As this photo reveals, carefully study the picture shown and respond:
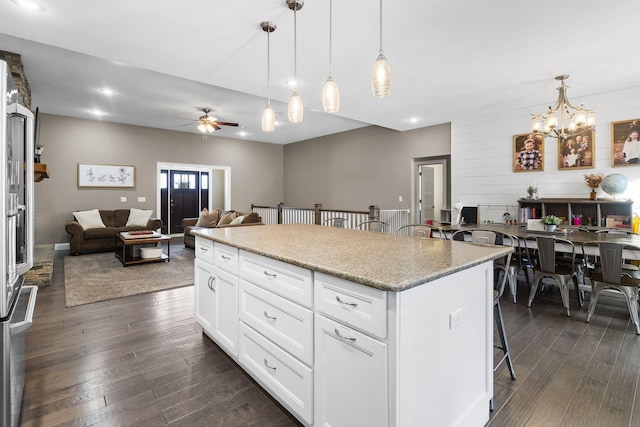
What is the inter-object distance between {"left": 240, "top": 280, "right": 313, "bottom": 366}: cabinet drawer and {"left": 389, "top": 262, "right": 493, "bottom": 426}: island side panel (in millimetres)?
482

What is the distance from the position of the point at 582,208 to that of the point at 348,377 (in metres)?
5.40

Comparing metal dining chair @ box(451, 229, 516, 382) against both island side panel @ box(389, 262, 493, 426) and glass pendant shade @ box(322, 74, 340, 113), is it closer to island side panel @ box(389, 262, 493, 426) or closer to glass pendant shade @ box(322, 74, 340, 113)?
island side panel @ box(389, 262, 493, 426)

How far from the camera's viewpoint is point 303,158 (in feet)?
32.4

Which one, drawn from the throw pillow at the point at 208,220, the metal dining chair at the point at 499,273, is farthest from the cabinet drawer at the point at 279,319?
the throw pillow at the point at 208,220

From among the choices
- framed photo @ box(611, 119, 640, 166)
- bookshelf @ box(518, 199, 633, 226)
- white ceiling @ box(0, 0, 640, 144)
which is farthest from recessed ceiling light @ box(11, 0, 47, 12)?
framed photo @ box(611, 119, 640, 166)

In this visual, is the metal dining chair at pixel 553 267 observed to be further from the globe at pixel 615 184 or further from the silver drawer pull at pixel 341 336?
the silver drawer pull at pixel 341 336

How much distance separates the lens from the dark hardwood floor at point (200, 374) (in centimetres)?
180

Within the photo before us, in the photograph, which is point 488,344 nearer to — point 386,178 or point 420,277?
point 420,277

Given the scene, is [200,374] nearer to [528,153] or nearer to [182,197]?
[528,153]

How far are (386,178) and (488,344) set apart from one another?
6.11m

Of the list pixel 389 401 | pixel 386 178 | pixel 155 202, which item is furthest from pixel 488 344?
pixel 155 202

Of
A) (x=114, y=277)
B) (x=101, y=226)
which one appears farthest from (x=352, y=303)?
(x=101, y=226)

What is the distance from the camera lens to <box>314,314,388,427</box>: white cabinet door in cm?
128

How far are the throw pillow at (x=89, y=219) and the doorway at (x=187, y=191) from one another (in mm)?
1535
